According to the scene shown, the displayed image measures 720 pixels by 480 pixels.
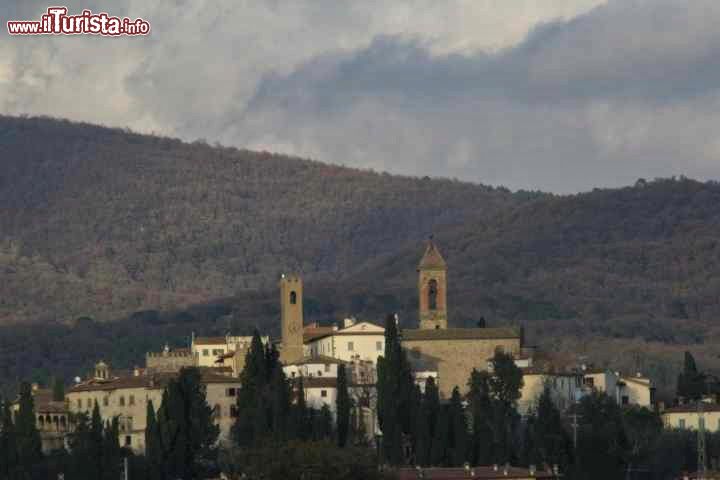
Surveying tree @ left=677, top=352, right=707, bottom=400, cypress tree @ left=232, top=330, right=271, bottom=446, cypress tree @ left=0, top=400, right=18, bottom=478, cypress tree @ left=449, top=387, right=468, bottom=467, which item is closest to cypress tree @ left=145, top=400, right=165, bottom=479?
cypress tree @ left=232, top=330, right=271, bottom=446

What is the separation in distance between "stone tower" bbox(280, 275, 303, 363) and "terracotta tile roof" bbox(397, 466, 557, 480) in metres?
22.7

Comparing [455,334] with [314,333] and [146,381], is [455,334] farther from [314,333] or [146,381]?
[146,381]

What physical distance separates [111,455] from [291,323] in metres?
24.0

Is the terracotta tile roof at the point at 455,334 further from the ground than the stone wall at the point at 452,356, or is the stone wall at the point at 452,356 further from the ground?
the terracotta tile roof at the point at 455,334

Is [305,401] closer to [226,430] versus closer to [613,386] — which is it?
[226,430]

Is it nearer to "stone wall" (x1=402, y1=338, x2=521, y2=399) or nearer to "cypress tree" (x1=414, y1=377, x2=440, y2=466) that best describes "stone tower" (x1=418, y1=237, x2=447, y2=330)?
"stone wall" (x1=402, y1=338, x2=521, y2=399)

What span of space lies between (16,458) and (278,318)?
8034 centimetres

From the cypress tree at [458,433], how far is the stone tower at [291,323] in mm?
18514

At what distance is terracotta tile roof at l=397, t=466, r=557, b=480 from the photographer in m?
90.9

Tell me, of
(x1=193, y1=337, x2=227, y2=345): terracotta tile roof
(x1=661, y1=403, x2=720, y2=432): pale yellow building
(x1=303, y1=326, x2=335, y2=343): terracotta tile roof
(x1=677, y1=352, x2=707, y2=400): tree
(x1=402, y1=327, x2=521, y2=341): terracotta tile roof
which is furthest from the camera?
(x1=193, y1=337, x2=227, y2=345): terracotta tile roof

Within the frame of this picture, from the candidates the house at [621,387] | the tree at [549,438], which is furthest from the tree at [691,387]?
the tree at [549,438]

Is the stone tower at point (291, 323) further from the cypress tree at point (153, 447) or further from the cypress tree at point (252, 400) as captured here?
the cypress tree at point (153, 447)

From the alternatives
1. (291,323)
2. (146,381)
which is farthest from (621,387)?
(146,381)

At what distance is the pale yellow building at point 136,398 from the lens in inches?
4247
